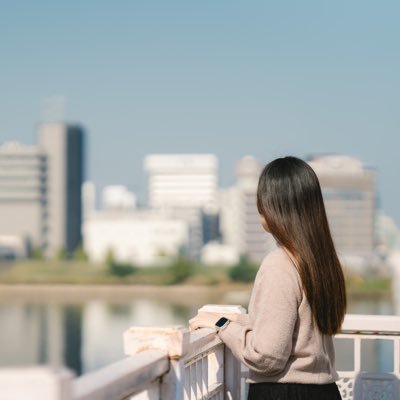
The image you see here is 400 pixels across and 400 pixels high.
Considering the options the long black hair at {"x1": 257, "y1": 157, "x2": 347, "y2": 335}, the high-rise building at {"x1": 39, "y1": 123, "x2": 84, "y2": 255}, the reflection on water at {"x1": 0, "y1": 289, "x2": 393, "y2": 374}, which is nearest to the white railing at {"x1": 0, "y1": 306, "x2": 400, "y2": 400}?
the long black hair at {"x1": 257, "y1": 157, "x2": 347, "y2": 335}

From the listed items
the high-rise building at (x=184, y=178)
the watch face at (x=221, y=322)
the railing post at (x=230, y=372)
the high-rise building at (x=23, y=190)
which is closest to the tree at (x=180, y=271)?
the high-rise building at (x=23, y=190)

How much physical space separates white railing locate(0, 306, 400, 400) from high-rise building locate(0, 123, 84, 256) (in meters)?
101

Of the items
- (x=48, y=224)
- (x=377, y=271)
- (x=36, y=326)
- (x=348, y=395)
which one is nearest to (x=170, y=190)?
(x=48, y=224)

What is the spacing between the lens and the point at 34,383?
1169mm

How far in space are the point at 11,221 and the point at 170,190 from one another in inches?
1107

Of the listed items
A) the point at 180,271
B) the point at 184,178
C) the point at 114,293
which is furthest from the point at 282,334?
the point at 184,178

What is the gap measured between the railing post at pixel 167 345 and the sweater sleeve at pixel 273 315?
157 mm

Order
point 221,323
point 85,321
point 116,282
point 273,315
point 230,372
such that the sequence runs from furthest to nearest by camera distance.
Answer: point 116,282, point 85,321, point 230,372, point 221,323, point 273,315

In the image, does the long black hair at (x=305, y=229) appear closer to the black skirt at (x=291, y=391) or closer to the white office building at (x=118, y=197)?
the black skirt at (x=291, y=391)

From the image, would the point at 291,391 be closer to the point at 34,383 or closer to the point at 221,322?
the point at 221,322

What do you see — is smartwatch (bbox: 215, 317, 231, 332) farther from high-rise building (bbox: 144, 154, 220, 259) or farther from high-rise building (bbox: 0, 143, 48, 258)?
high-rise building (bbox: 144, 154, 220, 259)

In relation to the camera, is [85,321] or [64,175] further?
[64,175]

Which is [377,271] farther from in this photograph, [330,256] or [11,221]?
[330,256]

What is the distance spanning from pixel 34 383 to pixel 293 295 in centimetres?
76
